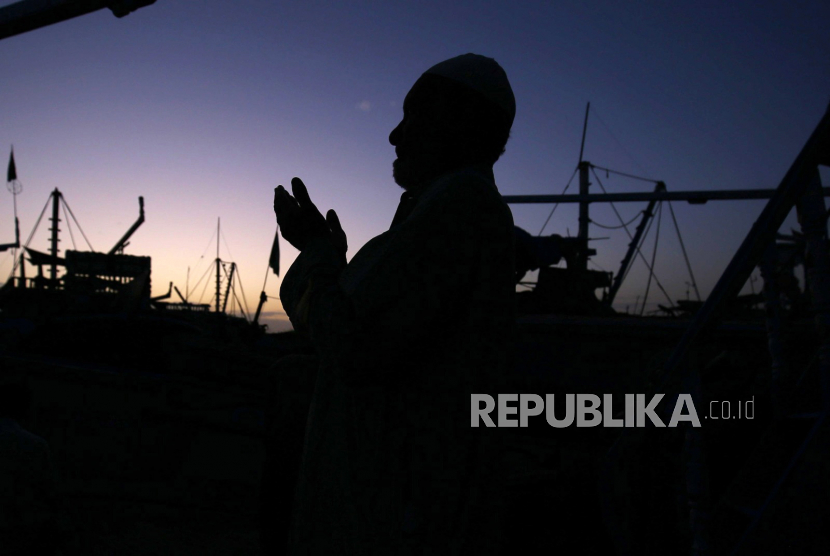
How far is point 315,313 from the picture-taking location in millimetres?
Result: 1011

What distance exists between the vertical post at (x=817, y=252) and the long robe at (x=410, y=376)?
2.54 meters

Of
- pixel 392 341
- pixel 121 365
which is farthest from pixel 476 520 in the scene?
pixel 121 365

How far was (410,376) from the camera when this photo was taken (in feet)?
3.37

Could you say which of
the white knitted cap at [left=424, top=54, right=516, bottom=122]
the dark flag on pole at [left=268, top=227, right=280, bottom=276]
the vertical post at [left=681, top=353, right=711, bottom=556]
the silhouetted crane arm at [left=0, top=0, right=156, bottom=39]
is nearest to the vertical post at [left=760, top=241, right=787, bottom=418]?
the vertical post at [left=681, top=353, right=711, bottom=556]

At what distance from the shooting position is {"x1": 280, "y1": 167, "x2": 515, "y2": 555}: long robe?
971mm

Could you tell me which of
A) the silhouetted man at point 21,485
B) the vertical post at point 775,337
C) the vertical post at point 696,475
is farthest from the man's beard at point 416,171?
the silhouetted man at point 21,485

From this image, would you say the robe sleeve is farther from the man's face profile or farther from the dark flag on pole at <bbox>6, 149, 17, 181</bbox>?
the dark flag on pole at <bbox>6, 149, 17, 181</bbox>

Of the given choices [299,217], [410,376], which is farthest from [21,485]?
[410,376]

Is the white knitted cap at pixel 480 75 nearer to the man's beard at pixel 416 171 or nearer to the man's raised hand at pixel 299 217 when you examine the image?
the man's beard at pixel 416 171

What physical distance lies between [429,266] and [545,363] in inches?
296

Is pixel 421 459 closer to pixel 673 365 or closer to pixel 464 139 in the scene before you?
pixel 464 139

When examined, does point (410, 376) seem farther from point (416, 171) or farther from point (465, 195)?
point (416, 171)

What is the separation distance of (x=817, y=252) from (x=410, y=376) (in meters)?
2.85

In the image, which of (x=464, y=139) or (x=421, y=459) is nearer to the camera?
(x=421, y=459)
